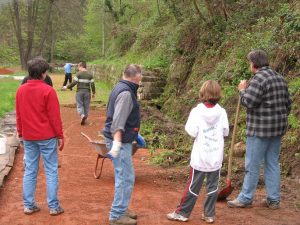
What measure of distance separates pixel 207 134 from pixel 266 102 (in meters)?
1.02

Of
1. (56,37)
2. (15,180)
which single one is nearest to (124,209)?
(15,180)

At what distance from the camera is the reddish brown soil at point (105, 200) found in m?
5.74

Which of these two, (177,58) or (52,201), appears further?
(177,58)

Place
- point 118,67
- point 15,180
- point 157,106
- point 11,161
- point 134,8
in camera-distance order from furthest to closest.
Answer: point 134,8
point 118,67
point 157,106
point 11,161
point 15,180

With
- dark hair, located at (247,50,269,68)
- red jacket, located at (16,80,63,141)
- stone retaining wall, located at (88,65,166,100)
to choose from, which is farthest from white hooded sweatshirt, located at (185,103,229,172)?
stone retaining wall, located at (88,65,166,100)

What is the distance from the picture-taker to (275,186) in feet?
20.1

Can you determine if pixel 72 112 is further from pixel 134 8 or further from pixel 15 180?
pixel 134 8

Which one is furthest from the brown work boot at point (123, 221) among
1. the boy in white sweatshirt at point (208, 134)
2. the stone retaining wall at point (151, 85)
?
the stone retaining wall at point (151, 85)

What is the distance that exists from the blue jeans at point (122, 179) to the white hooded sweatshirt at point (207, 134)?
0.76 metres

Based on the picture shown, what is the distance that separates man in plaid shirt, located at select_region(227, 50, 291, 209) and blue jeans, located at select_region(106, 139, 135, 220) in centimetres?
164

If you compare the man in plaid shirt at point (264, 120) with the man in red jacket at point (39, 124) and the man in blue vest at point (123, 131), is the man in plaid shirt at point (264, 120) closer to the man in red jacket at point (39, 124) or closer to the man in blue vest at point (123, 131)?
the man in blue vest at point (123, 131)

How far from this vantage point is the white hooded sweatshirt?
17.4 ft

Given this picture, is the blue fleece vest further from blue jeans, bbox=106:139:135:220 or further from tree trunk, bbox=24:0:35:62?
tree trunk, bbox=24:0:35:62

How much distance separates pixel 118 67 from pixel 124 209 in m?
19.6
